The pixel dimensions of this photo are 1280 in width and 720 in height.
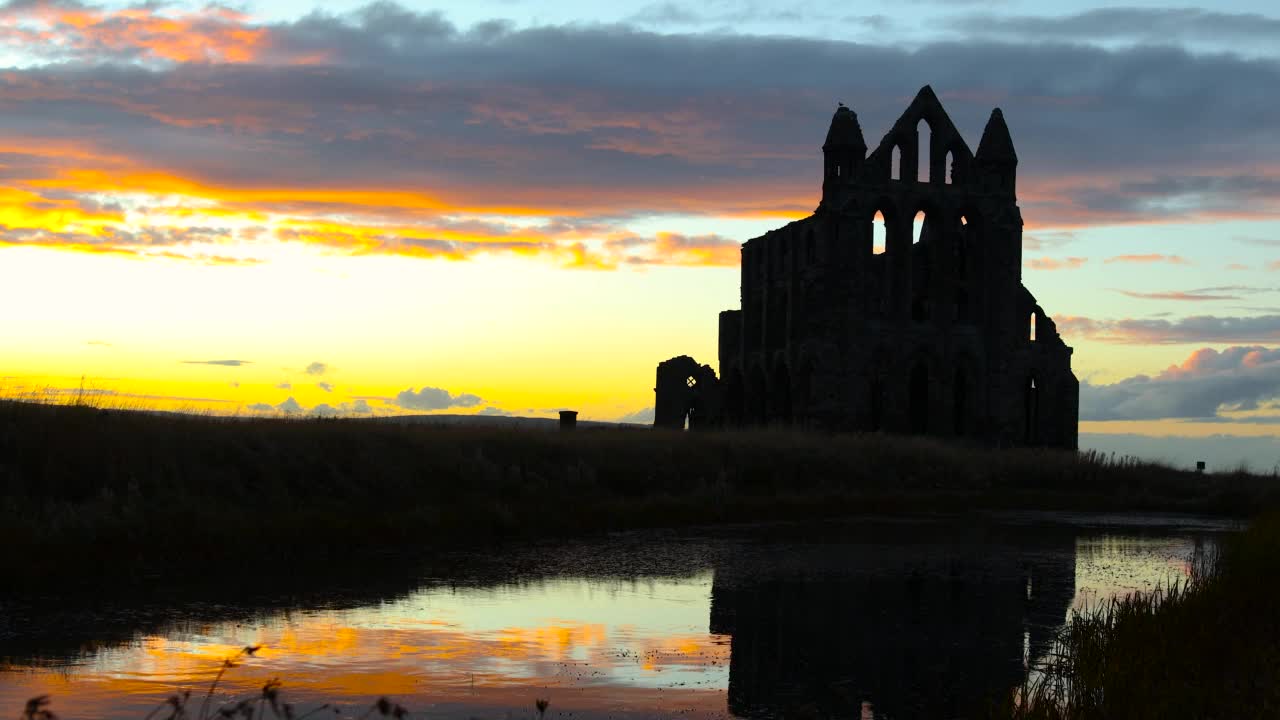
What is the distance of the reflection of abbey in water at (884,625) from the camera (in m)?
9.62

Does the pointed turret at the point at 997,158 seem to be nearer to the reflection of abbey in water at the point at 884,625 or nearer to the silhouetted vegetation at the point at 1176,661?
the reflection of abbey in water at the point at 884,625

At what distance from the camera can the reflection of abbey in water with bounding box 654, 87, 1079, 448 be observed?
47.3 m

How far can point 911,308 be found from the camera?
49000 mm

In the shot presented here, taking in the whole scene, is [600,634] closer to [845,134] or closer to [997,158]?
[845,134]

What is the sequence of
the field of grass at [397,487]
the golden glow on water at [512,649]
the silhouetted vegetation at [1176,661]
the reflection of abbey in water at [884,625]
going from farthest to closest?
the field of grass at [397,487] < the reflection of abbey in water at [884,625] < the golden glow on water at [512,649] < the silhouetted vegetation at [1176,661]

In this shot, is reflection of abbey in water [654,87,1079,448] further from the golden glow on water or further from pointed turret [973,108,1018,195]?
the golden glow on water

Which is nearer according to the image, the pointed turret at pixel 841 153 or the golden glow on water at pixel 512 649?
the golden glow on water at pixel 512 649

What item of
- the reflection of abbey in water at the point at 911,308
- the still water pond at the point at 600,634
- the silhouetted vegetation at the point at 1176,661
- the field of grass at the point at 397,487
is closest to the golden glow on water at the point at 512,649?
the still water pond at the point at 600,634

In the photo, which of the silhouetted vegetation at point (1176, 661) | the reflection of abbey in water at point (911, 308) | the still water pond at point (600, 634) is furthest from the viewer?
the reflection of abbey in water at point (911, 308)

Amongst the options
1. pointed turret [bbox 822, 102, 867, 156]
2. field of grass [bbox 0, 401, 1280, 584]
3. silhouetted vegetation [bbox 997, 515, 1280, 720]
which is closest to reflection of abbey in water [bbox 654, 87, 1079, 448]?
pointed turret [bbox 822, 102, 867, 156]

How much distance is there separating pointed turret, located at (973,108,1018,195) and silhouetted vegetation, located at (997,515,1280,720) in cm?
3782

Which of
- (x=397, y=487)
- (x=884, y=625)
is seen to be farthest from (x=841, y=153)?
(x=884, y=625)

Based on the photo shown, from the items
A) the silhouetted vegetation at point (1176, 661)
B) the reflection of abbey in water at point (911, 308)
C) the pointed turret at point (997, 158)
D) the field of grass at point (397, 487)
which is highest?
the pointed turret at point (997, 158)

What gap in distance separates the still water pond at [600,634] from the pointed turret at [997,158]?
32631 millimetres
